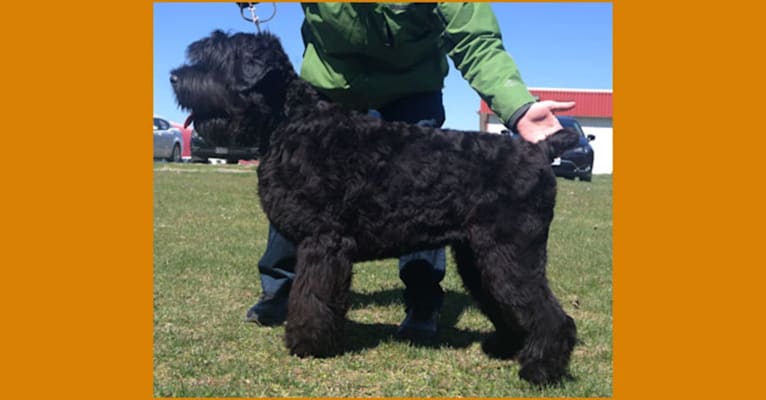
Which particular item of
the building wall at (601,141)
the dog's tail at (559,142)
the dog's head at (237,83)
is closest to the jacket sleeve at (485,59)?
the dog's tail at (559,142)

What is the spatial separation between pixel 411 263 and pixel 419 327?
1.43 ft

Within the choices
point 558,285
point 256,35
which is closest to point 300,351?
point 256,35

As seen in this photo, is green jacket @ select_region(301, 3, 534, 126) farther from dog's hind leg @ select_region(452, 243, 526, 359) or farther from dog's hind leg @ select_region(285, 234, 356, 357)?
dog's hind leg @ select_region(285, 234, 356, 357)

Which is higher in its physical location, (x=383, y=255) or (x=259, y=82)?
(x=259, y=82)

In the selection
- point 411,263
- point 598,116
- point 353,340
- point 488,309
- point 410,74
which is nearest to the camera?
point 488,309

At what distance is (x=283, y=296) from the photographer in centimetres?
459

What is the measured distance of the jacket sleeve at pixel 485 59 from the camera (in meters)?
3.42

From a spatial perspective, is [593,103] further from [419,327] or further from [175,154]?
[419,327]

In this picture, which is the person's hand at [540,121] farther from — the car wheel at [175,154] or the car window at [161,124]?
the car wheel at [175,154]

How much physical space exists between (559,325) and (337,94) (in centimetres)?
194

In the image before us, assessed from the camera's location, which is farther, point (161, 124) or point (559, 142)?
point (161, 124)

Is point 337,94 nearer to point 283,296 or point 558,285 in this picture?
point 283,296

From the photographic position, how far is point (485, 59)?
3.48m

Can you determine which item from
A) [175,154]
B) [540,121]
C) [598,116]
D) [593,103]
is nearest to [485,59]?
[540,121]
